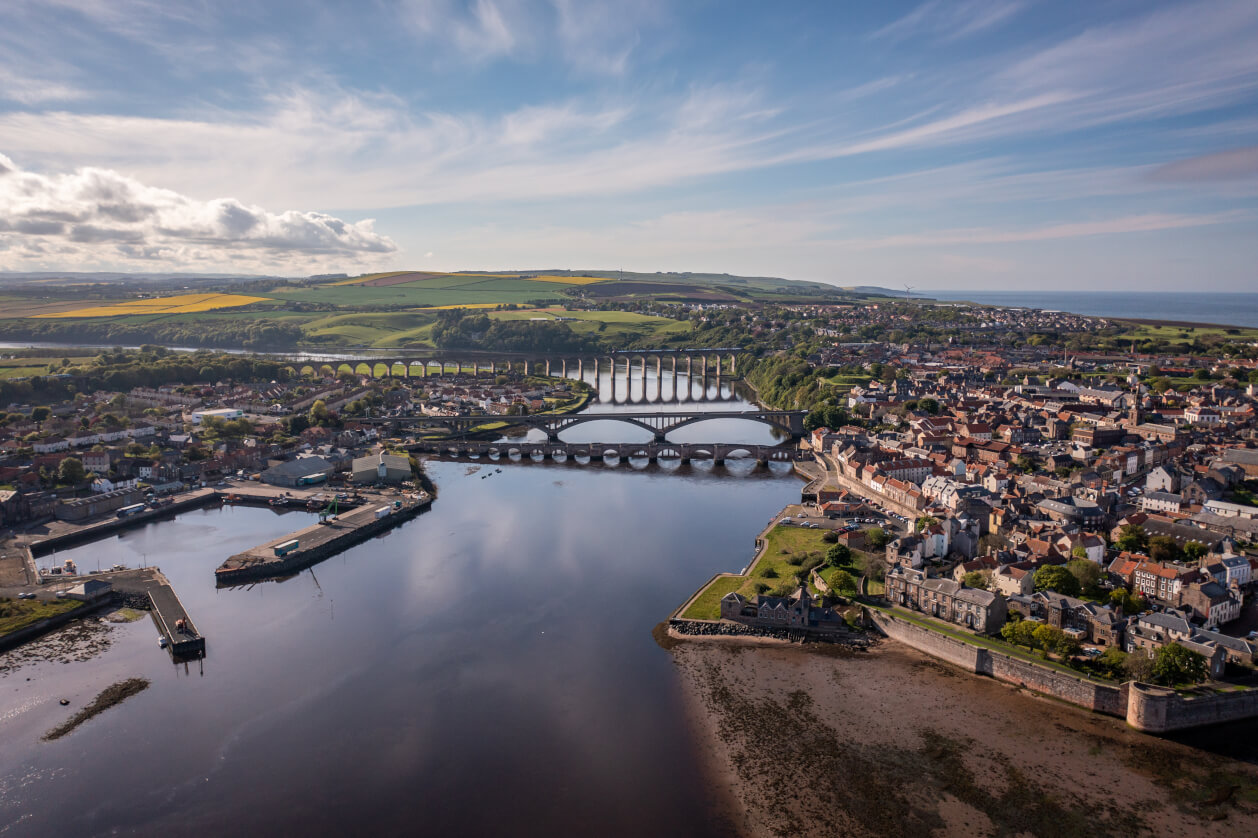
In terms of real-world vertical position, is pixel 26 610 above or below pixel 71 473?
below

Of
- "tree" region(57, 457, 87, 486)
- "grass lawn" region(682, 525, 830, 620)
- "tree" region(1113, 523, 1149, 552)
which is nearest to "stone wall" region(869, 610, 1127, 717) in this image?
"grass lawn" region(682, 525, 830, 620)

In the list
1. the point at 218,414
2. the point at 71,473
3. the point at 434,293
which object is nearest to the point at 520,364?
the point at 218,414

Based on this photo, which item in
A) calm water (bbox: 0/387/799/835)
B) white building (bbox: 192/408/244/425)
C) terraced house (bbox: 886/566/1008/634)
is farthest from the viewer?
white building (bbox: 192/408/244/425)

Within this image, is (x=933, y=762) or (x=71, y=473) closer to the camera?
(x=933, y=762)

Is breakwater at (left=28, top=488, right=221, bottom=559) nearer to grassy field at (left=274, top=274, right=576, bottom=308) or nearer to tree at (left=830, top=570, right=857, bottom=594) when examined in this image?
tree at (left=830, top=570, right=857, bottom=594)

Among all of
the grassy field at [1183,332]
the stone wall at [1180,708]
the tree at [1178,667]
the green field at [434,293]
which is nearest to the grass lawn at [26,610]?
the stone wall at [1180,708]

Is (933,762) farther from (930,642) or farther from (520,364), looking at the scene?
(520,364)

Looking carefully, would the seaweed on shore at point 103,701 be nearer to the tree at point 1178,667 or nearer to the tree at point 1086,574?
the tree at point 1178,667

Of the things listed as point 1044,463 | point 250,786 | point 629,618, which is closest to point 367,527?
point 629,618
